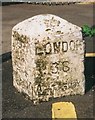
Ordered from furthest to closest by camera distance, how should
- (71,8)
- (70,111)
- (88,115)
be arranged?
(71,8) → (88,115) → (70,111)

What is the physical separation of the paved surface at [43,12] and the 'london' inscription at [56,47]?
486 centimetres

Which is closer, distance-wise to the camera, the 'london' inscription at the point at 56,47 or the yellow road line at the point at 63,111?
A: the yellow road line at the point at 63,111

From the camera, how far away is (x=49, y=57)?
5.96 m

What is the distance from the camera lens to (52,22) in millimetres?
6062

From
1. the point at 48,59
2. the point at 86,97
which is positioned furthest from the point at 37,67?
the point at 86,97

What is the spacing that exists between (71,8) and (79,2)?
91 cm

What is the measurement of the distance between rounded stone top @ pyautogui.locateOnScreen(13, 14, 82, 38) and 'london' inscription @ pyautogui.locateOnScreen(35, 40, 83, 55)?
144 millimetres

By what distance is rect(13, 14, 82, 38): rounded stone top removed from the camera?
5.88 m

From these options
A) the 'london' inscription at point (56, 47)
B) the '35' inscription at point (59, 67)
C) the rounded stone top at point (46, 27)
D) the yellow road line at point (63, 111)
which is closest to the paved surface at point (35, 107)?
the yellow road line at point (63, 111)

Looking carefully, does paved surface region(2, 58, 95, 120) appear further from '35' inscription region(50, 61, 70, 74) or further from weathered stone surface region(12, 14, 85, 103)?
'35' inscription region(50, 61, 70, 74)

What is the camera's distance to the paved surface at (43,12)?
39.3ft

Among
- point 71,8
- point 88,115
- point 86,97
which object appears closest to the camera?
point 88,115

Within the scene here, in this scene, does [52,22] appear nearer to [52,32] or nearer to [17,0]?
[52,32]

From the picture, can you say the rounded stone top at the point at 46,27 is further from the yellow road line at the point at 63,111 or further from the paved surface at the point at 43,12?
the paved surface at the point at 43,12
